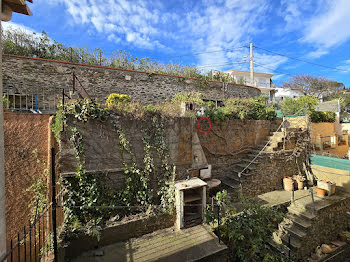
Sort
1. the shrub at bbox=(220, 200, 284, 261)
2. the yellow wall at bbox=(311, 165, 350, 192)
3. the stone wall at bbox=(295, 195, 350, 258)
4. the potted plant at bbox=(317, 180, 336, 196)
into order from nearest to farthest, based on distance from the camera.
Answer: the shrub at bbox=(220, 200, 284, 261) → the stone wall at bbox=(295, 195, 350, 258) → the potted plant at bbox=(317, 180, 336, 196) → the yellow wall at bbox=(311, 165, 350, 192)

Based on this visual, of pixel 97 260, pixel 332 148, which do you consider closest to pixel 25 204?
pixel 97 260

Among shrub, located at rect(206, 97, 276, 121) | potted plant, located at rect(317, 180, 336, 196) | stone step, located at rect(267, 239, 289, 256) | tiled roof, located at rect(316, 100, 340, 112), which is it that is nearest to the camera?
stone step, located at rect(267, 239, 289, 256)

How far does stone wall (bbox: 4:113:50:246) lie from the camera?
3.89m

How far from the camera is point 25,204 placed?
399 cm

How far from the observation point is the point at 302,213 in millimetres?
6426

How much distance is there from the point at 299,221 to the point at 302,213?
0.36 metres

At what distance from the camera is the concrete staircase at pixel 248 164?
6.81 meters

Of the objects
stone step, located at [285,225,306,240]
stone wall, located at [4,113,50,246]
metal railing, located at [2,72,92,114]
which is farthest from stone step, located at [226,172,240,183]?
metal railing, located at [2,72,92,114]

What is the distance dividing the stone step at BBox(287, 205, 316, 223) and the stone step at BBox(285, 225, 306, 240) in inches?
21.3

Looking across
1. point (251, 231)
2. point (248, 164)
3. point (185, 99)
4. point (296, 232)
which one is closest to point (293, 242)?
point (296, 232)

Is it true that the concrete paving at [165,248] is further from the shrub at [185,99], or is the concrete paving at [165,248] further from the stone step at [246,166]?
the shrub at [185,99]

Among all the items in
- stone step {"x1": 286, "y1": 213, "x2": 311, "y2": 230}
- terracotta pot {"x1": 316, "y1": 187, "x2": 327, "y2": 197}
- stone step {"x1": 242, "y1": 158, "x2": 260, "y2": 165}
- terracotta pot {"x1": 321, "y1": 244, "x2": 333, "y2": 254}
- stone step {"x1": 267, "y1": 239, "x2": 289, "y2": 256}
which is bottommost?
terracotta pot {"x1": 321, "y1": 244, "x2": 333, "y2": 254}

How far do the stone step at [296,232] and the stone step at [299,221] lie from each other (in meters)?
0.16

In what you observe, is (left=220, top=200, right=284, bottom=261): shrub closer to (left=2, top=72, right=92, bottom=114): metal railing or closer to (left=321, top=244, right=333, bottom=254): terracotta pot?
(left=321, top=244, right=333, bottom=254): terracotta pot
